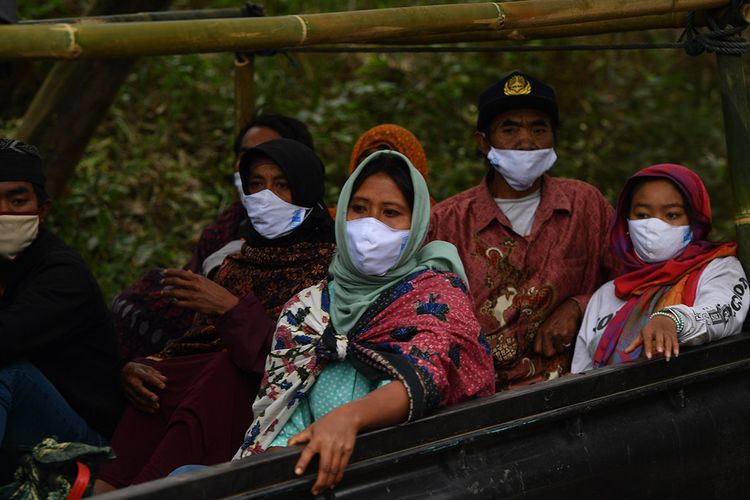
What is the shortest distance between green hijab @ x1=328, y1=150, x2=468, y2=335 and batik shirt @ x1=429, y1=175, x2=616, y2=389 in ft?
2.38

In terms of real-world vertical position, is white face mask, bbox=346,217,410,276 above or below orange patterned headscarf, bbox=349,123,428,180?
below

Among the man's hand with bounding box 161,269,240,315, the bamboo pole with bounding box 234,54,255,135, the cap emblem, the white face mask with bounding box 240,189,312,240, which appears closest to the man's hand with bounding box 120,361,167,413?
the man's hand with bounding box 161,269,240,315

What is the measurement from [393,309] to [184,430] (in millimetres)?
790

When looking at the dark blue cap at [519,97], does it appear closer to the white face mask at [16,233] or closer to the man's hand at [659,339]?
the man's hand at [659,339]

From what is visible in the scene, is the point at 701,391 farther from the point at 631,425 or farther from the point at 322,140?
the point at 322,140

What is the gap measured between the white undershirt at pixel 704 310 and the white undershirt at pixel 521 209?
38cm

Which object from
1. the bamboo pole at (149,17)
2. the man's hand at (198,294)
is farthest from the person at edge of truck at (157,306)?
the bamboo pole at (149,17)

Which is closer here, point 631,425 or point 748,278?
point 631,425

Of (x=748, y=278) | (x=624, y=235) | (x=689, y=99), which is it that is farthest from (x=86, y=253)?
(x=689, y=99)

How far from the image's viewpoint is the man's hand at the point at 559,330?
12.1 ft

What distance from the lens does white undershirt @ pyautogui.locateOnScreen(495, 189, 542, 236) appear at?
3.95 meters

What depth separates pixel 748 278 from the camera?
3494mm

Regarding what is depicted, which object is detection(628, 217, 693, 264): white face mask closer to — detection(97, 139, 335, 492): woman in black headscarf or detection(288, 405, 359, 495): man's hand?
detection(97, 139, 335, 492): woman in black headscarf

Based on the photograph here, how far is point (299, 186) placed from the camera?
3.66 m
